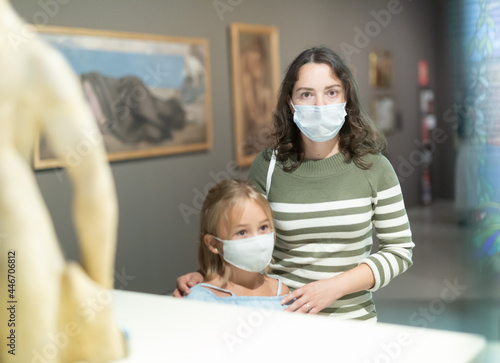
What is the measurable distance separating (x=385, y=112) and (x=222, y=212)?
4.84 metres

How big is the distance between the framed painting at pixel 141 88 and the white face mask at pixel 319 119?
1.59 metres

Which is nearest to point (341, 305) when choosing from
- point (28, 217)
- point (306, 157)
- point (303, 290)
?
point (303, 290)

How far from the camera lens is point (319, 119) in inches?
45.6

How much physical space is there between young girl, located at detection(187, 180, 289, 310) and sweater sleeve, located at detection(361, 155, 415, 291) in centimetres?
21

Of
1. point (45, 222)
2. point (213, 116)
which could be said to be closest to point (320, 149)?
point (45, 222)

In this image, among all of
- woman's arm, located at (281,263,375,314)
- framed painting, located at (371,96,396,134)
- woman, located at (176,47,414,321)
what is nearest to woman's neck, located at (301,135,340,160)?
woman, located at (176,47,414,321)

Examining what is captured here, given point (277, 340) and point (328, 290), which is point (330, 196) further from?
point (277, 340)

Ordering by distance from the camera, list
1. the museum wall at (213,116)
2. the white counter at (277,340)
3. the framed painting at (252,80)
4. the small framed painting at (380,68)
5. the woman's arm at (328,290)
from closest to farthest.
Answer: the white counter at (277,340), the woman's arm at (328,290), the museum wall at (213,116), the framed painting at (252,80), the small framed painting at (380,68)

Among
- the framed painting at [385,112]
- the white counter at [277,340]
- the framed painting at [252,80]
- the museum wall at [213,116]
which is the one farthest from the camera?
the framed painting at [385,112]

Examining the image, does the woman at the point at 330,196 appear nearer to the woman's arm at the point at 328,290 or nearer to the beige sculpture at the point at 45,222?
the woman's arm at the point at 328,290

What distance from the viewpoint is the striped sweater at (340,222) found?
116 cm

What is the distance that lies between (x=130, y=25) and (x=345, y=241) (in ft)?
7.41

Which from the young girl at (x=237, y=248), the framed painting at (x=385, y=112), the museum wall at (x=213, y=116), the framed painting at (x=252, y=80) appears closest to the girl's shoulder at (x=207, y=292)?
the young girl at (x=237, y=248)

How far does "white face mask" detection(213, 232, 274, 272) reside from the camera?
1225 mm
